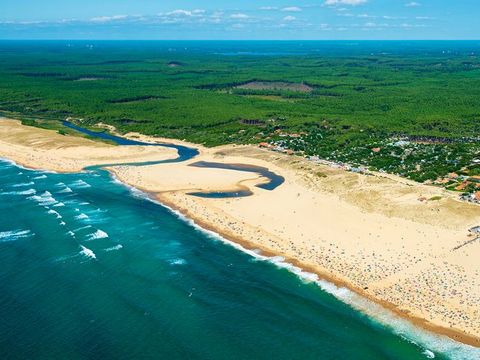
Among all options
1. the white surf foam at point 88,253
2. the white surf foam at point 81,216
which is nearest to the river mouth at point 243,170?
the white surf foam at point 81,216

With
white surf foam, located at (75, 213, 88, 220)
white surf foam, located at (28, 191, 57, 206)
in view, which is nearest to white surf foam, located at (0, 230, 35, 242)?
white surf foam, located at (75, 213, 88, 220)

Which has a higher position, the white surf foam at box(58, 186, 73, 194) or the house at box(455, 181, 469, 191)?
the house at box(455, 181, 469, 191)

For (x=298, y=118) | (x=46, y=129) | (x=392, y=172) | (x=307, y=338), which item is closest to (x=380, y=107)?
(x=298, y=118)

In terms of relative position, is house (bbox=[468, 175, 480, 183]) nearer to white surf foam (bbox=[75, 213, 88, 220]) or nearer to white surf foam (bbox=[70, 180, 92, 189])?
white surf foam (bbox=[75, 213, 88, 220])

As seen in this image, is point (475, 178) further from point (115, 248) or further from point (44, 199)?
point (44, 199)

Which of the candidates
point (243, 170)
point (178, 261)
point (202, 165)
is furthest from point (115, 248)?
point (202, 165)

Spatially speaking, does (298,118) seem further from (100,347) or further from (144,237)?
(100,347)

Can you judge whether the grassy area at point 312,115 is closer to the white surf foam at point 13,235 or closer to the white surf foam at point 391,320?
the white surf foam at point 391,320
